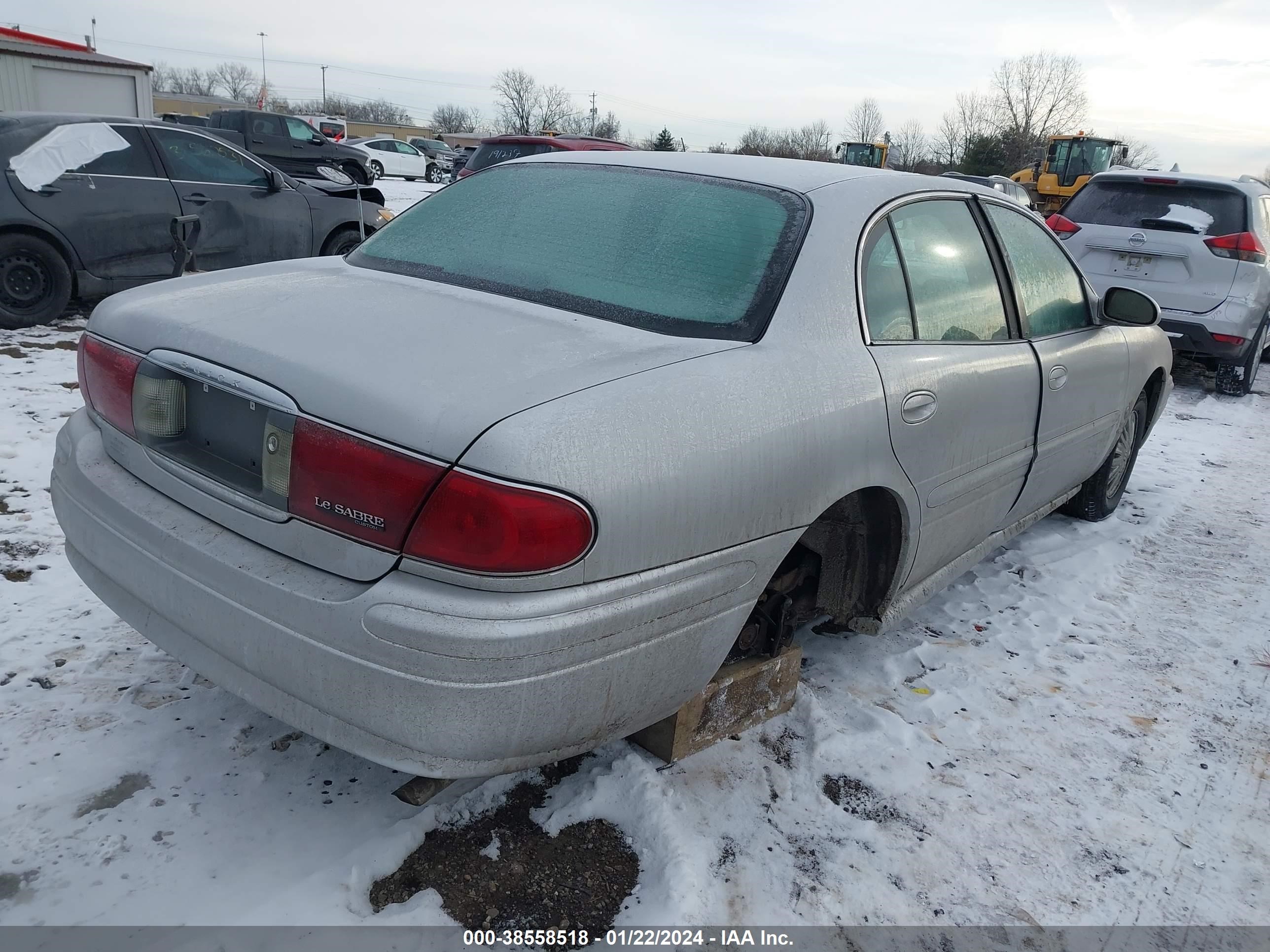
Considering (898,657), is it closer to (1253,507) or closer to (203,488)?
(203,488)

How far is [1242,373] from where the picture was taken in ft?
26.8

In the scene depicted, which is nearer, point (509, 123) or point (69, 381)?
point (69, 381)

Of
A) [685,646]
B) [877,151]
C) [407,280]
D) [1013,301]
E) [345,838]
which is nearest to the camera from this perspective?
[685,646]

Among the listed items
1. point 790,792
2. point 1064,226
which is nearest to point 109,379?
point 790,792

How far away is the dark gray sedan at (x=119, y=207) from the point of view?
634cm

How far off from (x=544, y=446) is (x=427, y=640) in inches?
16.4

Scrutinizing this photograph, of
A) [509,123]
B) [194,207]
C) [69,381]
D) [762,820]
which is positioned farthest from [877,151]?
[509,123]

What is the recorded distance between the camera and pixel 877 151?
31.3 meters

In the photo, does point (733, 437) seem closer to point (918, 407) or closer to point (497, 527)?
point (497, 527)

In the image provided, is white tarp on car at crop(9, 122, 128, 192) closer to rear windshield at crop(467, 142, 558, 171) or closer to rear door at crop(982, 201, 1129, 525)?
rear windshield at crop(467, 142, 558, 171)

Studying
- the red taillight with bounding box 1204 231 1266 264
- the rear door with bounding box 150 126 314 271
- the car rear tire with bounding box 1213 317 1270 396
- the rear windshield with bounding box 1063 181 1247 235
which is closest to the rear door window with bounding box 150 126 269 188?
the rear door with bounding box 150 126 314 271

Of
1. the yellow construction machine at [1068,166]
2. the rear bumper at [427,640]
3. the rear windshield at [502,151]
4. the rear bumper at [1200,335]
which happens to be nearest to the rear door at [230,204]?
the rear windshield at [502,151]

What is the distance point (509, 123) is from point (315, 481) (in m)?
91.3

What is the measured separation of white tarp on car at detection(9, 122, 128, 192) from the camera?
6293mm
